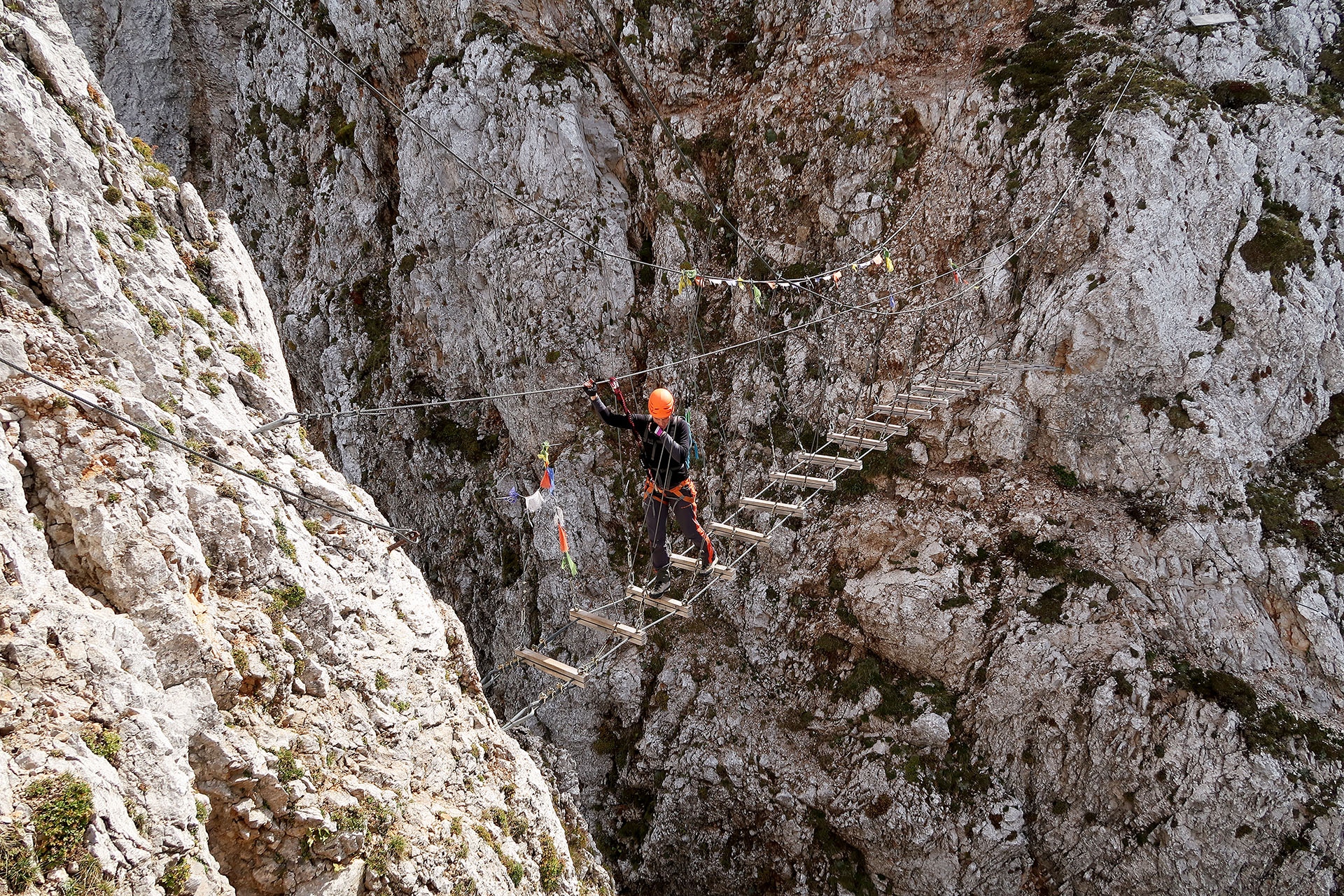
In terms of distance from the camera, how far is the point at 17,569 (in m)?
4.74

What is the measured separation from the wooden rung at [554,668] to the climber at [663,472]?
5.12 ft

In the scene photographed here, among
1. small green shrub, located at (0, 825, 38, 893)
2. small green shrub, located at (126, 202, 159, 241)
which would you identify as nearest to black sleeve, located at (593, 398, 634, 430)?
small green shrub, located at (126, 202, 159, 241)

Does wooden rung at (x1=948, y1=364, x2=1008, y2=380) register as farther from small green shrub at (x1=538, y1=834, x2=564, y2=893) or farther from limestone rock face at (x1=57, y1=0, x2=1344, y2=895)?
small green shrub at (x1=538, y1=834, x2=564, y2=893)

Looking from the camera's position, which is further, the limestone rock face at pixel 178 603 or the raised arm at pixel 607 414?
the raised arm at pixel 607 414

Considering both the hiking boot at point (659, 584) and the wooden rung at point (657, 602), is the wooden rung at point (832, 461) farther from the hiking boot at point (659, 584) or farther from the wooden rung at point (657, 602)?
the wooden rung at point (657, 602)

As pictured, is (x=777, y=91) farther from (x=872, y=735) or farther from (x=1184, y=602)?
(x=872, y=735)

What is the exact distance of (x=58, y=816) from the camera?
4.14 meters

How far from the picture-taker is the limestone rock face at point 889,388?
13.5 meters

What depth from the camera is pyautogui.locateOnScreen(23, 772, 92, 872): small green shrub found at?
405cm

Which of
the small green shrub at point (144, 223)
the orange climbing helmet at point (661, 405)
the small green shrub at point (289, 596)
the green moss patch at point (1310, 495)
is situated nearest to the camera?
the small green shrub at point (289, 596)

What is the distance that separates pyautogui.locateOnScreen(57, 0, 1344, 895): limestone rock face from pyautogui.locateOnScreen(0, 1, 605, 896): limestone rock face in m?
9.48

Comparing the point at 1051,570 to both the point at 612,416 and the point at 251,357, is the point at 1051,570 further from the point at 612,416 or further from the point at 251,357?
the point at 251,357

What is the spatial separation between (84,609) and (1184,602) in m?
17.1

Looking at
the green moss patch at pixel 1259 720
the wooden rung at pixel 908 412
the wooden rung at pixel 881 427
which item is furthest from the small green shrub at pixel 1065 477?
the wooden rung at pixel 881 427
